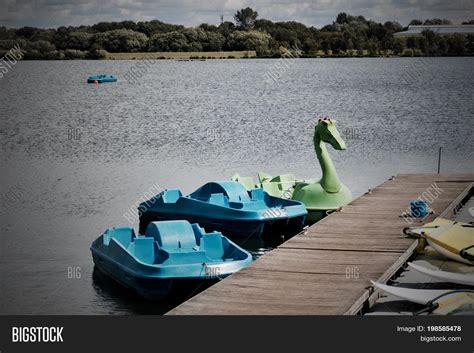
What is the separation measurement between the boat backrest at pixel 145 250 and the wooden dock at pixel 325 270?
2.03 metres

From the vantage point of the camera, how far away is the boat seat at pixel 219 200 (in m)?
17.6

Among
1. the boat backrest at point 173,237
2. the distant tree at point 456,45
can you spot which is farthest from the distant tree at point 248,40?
the boat backrest at point 173,237

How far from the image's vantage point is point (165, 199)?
18391 millimetres

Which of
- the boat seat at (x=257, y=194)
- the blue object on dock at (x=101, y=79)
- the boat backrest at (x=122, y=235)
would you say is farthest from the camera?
the blue object on dock at (x=101, y=79)

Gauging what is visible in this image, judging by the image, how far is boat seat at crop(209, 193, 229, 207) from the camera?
17594 millimetres

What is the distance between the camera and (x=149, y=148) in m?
32.8

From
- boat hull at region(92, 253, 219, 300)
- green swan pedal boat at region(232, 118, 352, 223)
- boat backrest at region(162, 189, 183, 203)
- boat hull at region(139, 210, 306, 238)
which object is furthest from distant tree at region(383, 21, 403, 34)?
boat hull at region(92, 253, 219, 300)

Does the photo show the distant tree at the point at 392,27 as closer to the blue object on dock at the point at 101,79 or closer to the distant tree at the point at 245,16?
the distant tree at the point at 245,16

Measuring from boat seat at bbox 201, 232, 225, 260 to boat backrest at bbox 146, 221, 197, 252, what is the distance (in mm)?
222

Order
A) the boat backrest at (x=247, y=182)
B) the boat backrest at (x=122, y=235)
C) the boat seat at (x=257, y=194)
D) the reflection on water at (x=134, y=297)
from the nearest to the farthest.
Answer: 1. the reflection on water at (x=134, y=297)
2. the boat backrest at (x=122, y=235)
3. the boat seat at (x=257, y=194)
4. the boat backrest at (x=247, y=182)

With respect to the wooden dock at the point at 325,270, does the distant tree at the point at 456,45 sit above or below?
above

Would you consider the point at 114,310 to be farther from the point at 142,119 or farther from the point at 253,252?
the point at 142,119

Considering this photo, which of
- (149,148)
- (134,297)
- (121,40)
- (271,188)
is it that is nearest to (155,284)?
(134,297)
